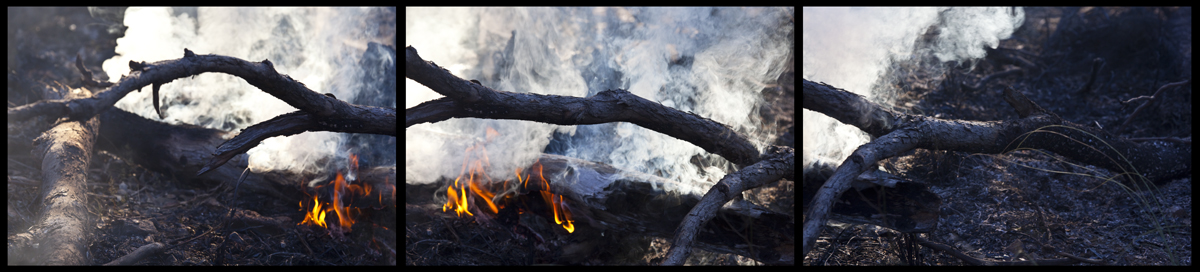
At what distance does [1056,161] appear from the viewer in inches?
110

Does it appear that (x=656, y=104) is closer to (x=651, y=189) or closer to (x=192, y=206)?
(x=651, y=189)

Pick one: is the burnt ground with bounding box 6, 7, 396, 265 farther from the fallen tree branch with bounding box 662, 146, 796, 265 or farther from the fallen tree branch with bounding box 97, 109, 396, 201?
the fallen tree branch with bounding box 662, 146, 796, 265

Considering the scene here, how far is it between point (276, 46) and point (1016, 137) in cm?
419

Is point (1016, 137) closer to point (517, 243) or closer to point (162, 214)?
point (517, 243)

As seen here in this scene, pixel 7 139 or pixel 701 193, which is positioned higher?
pixel 7 139

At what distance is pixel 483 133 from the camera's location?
8.93 ft

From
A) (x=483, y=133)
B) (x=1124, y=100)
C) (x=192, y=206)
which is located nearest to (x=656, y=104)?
(x=483, y=133)

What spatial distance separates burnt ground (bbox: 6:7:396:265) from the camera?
2549 millimetres

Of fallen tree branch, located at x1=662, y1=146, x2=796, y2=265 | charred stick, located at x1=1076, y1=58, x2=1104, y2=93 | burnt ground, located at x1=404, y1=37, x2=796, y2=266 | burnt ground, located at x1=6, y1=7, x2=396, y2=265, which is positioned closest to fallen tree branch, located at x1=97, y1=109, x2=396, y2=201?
burnt ground, located at x1=6, y1=7, x2=396, y2=265

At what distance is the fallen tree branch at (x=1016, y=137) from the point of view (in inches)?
108

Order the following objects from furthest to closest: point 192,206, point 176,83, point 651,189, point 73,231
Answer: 1. point 176,83
2. point 192,206
3. point 651,189
4. point 73,231

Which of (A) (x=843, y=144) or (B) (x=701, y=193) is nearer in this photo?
(B) (x=701, y=193)
